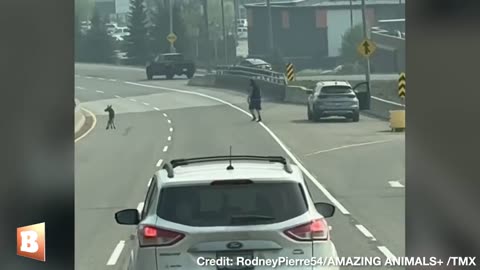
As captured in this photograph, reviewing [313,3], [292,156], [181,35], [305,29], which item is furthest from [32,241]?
[313,3]

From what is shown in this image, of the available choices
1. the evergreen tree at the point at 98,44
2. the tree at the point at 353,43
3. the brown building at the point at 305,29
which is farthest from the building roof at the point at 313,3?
the evergreen tree at the point at 98,44

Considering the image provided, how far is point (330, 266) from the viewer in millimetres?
4695

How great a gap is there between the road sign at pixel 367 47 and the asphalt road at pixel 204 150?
1.14 feet

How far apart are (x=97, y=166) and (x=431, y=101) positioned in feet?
5.23

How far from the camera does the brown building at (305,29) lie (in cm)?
543

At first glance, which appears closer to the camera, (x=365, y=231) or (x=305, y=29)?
(x=365, y=231)

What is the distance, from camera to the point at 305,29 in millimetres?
5531

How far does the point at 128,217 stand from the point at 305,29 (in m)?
1.33

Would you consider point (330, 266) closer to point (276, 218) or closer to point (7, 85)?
point (276, 218)

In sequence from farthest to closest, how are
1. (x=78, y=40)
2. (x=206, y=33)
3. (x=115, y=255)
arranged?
→ (x=206, y=33) < (x=78, y=40) < (x=115, y=255)

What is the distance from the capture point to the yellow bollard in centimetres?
518

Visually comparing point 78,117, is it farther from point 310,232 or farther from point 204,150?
point 310,232

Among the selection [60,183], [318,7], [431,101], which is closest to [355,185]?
[431,101]

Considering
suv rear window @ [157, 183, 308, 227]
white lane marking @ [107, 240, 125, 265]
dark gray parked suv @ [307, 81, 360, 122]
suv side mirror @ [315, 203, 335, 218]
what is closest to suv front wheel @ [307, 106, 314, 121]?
dark gray parked suv @ [307, 81, 360, 122]
